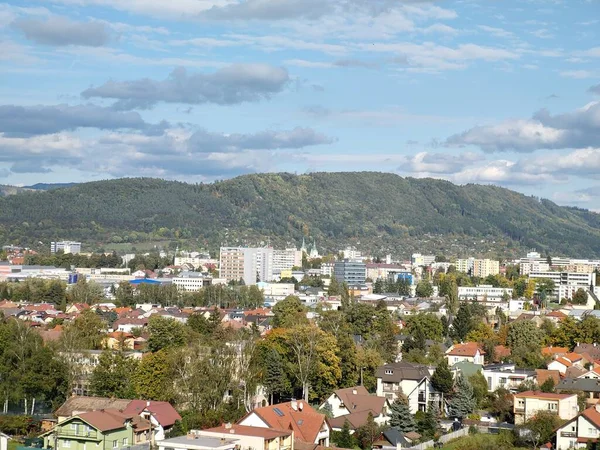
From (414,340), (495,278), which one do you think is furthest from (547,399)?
(495,278)

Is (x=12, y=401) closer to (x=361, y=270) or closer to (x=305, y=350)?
(x=305, y=350)

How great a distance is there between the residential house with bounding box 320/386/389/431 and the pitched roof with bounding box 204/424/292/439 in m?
4.38

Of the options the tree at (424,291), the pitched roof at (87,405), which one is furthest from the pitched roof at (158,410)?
the tree at (424,291)

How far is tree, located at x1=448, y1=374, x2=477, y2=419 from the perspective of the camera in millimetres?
33031

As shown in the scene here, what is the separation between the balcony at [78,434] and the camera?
1035 inches

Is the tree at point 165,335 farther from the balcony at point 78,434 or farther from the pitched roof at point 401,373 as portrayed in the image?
the balcony at point 78,434

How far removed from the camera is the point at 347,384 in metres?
36.6

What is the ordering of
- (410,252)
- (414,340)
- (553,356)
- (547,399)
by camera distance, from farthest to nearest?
(410,252), (414,340), (553,356), (547,399)

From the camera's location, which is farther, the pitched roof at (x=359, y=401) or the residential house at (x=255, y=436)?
the pitched roof at (x=359, y=401)

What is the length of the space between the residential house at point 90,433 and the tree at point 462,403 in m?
12.1

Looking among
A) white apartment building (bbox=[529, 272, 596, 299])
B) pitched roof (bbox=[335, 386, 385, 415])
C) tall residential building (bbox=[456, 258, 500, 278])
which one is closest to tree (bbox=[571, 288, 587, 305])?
white apartment building (bbox=[529, 272, 596, 299])

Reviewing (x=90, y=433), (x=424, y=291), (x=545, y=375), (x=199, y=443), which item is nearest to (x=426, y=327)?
(x=545, y=375)

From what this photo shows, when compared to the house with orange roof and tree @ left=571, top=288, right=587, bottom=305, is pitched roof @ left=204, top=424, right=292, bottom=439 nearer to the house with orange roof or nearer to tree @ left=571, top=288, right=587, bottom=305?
the house with orange roof

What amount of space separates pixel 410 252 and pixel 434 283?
8419 cm
